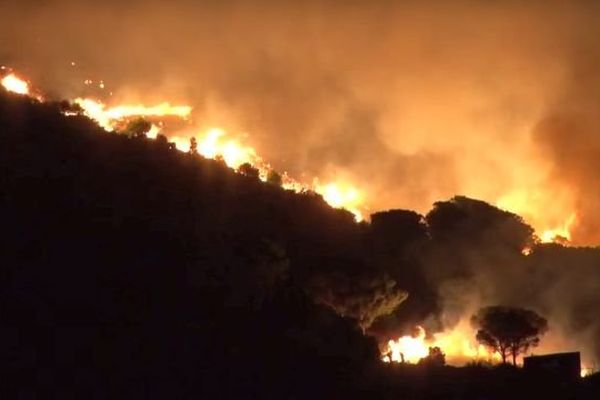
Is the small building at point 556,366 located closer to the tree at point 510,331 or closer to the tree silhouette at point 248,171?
the tree at point 510,331

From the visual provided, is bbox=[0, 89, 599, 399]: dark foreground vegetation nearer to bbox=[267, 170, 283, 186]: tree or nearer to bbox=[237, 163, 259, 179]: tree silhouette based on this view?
bbox=[237, 163, 259, 179]: tree silhouette

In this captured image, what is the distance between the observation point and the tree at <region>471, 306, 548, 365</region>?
6775 centimetres

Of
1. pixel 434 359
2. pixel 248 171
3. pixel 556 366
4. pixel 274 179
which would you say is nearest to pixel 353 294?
pixel 434 359

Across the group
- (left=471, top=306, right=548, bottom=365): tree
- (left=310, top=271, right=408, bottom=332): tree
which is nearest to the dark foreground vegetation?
A: (left=310, top=271, right=408, bottom=332): tree

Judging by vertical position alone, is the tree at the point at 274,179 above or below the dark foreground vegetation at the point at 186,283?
above

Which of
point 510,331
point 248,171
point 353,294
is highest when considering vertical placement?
point 248,171

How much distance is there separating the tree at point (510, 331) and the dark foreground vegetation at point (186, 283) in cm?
720

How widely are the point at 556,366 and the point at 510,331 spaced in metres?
18.1

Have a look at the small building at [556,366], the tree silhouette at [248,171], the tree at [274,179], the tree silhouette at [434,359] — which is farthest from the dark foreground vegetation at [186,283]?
the tree at [274,179]

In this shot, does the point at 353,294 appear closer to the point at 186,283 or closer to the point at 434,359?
the point at 434,359

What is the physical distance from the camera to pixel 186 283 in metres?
56.7

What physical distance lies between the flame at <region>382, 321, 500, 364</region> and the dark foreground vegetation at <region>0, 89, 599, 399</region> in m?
1.49

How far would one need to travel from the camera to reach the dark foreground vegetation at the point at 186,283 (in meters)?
43.3

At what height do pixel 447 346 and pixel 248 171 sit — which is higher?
pixel 248 171
